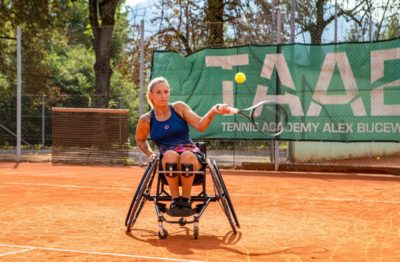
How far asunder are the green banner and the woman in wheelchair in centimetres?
607

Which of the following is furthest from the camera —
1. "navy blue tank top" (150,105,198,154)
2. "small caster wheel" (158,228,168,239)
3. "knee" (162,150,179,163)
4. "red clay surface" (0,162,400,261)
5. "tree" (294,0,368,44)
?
"tree" (294,0,368,44)

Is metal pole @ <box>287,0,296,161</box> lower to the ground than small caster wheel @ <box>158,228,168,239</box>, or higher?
higher

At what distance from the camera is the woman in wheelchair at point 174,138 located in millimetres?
5078

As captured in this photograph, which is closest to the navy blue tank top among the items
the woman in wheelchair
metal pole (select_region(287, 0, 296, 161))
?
the woman in wheelchair

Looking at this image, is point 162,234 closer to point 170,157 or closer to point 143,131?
point 170,157

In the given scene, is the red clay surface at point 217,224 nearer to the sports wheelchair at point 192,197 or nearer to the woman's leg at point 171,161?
the sports wheelchair at point 192,197

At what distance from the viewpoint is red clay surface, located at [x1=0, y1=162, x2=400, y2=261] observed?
438 cm

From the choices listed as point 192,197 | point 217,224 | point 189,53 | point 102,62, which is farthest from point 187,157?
point 102,62

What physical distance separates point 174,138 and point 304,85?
6351mm

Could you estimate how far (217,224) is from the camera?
5.79 meters

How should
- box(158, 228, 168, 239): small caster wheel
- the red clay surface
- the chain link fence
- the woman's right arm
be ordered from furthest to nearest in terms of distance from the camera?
1. the chain link fence
2. the woman's right arm
3. box(158, 228, 168, 239): small caster wheel
4. the red clay surface

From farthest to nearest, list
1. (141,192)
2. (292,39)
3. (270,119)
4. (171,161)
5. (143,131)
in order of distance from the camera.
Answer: (292,39), (270,119), (143,131), (141,192), (171,161)

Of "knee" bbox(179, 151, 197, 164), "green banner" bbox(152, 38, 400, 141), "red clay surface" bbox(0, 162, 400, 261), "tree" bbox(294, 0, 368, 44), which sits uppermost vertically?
"tree" bbox(294, 0, 368, 44)

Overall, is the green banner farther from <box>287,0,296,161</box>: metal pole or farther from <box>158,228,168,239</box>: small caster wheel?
<box>158,228,168,239</box>: small caster wheel
